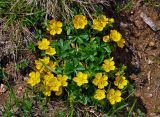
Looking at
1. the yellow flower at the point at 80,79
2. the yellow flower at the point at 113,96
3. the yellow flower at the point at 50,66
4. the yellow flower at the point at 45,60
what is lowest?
the yellow flower at the point at 113,96

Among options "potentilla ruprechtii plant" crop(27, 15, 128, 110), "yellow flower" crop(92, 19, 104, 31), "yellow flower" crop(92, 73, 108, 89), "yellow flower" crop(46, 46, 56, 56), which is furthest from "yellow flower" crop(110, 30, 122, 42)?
"yellow flower" crop(46, 46, 56, 56)

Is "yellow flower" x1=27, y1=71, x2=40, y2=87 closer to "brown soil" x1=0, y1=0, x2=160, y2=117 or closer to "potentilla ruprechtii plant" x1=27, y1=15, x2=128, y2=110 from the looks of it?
"potentilla ruprechtii plant" x1=27, y1=15, x2=128, y2=110

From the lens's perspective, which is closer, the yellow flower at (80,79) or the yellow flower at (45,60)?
the yellow flower at (80,79)

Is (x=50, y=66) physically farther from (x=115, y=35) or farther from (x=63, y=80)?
(x=115, y=35)

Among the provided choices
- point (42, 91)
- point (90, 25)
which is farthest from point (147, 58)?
point (42, 91)

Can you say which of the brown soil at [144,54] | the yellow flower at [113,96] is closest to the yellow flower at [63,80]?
the yellow flower at [113,96]

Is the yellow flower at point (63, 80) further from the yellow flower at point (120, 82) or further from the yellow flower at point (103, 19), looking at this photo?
the yellow flower at point (103, 19)
